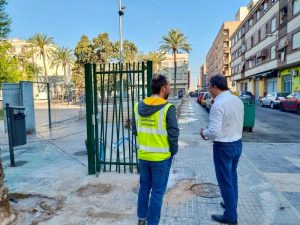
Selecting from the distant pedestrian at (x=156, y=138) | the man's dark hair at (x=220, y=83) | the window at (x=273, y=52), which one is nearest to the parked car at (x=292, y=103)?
the window at (x=273, y=52)

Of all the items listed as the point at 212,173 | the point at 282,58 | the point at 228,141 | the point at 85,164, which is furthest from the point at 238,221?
the point at 282,58

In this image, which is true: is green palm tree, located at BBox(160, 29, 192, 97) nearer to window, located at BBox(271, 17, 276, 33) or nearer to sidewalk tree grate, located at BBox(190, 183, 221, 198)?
window, located at BBox(271, 17, 276, 33)

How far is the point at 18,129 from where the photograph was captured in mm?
6391

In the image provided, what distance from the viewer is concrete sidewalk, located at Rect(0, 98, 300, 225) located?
3.75 metres

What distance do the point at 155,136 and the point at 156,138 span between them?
0.03 m

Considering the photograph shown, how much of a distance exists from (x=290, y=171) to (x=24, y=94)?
9636 mm

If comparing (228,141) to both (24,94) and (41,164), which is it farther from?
(24,94)

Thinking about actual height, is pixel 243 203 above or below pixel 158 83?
below

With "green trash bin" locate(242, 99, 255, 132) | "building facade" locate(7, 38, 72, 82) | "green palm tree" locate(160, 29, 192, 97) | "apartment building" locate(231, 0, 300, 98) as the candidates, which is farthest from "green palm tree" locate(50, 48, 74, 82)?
"green trash bin" locate(242, 99, 255, 132)

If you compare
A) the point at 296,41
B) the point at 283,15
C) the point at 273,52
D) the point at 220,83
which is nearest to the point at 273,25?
the point at 283,15

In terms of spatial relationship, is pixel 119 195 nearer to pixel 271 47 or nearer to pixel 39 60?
pixel 271 47

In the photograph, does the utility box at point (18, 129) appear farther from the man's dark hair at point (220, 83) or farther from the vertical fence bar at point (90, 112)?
the man's dark hair at point (220, 83)

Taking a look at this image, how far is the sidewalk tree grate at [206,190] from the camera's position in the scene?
4.49 m

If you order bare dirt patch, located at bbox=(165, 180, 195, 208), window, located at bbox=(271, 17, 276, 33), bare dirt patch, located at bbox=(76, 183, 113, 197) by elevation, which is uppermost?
window, located at bbox=(271, 17, 276, 33)
